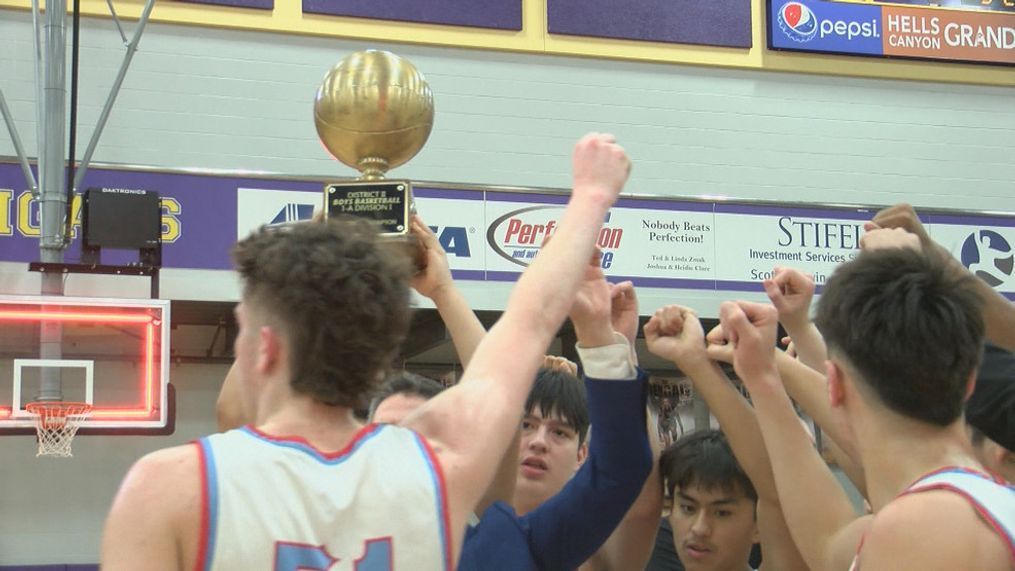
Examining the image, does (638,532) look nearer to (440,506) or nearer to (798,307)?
(798,307)

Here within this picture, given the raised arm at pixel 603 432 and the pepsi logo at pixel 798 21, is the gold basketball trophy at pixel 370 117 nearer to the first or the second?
the raised arm at pixel 603 432

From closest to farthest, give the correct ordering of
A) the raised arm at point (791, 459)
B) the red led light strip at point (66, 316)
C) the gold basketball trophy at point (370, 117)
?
the raised arm at point (791, 459)
the gold basketball trophy at point (370, 117)
the red led light strip at point (66, 316)

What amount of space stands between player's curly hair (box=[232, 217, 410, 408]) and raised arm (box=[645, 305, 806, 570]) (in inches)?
40.7

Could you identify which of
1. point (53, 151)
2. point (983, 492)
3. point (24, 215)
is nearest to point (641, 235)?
point (53, 151)

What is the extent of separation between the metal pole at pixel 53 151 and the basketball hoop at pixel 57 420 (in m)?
0.24

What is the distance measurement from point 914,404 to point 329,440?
925 mm

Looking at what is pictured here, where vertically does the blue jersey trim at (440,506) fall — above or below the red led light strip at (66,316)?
below

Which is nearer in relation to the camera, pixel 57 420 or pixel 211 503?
pixel 211 503

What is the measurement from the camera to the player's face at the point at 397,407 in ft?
9.48

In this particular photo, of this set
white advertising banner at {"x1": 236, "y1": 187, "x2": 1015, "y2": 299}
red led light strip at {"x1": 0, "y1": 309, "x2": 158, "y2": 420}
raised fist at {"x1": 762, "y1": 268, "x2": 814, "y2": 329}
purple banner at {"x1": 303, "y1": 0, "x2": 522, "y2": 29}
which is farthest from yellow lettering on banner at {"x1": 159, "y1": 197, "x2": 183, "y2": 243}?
raised fist at {"x1": 762, "y1": 268, "x2": 814, "y2": 329}

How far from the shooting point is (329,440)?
66.1 inches

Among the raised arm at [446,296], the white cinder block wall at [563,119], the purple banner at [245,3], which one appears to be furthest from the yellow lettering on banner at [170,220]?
the raised arm at [446,296]

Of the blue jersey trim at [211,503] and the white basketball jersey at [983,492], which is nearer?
the blue jersey trim at [211,503]

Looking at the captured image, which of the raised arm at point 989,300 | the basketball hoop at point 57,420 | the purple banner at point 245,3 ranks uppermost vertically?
the purple banner at point 245,3
